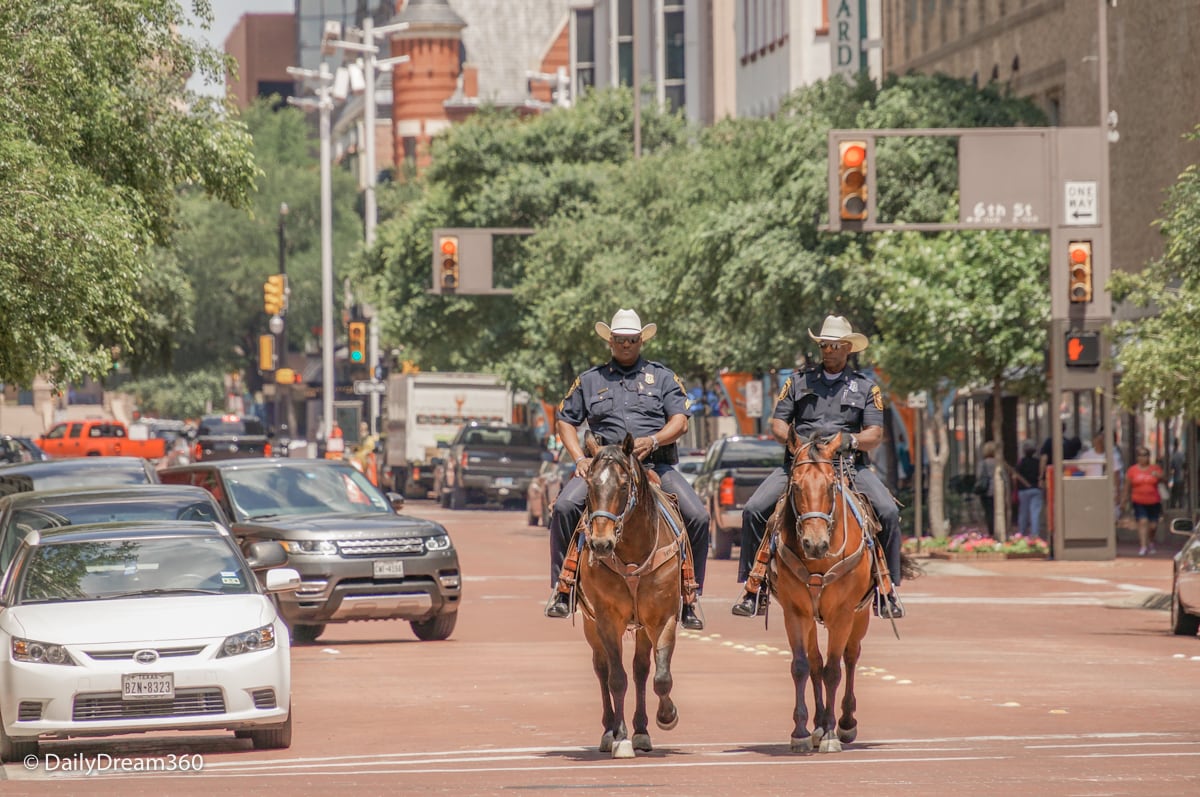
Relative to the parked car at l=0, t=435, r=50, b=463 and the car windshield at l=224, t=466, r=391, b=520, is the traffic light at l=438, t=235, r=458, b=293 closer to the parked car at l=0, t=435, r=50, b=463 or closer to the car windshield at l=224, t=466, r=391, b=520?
the parked car at l=0, t=435, r=50, b=463

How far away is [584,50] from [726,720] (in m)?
96.0

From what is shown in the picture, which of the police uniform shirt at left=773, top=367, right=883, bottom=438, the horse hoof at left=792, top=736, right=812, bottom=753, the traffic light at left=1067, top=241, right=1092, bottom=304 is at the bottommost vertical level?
the horse hoof at left=792, top=736, right=812, bottom=753

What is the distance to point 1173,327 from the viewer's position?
30.4 meters

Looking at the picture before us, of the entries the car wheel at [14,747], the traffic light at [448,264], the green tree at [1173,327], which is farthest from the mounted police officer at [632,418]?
the traffic light at [448,264]

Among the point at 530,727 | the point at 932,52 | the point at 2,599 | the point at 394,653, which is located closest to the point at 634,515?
the point at 530,727

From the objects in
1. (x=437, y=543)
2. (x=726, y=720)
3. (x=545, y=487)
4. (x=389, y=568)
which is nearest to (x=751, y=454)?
(x=545, y=487)

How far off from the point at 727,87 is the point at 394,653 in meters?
68.4

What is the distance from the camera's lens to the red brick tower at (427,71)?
474 feet

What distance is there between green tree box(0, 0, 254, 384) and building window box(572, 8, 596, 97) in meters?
81.3

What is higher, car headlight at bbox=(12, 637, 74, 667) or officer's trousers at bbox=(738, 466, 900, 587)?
officer's trousers at bbox=(738, 466, 900, 587)

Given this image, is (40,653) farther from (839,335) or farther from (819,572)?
(839,335)

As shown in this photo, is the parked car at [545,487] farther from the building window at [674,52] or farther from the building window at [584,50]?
the building window at [584,50]

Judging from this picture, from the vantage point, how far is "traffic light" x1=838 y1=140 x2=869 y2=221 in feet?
93.7

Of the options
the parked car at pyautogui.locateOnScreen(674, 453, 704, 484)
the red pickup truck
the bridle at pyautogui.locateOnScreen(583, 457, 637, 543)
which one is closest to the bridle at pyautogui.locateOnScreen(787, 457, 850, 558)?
the bridle at pyautogui.locateOnScreen(583, 457, 637, 543)
